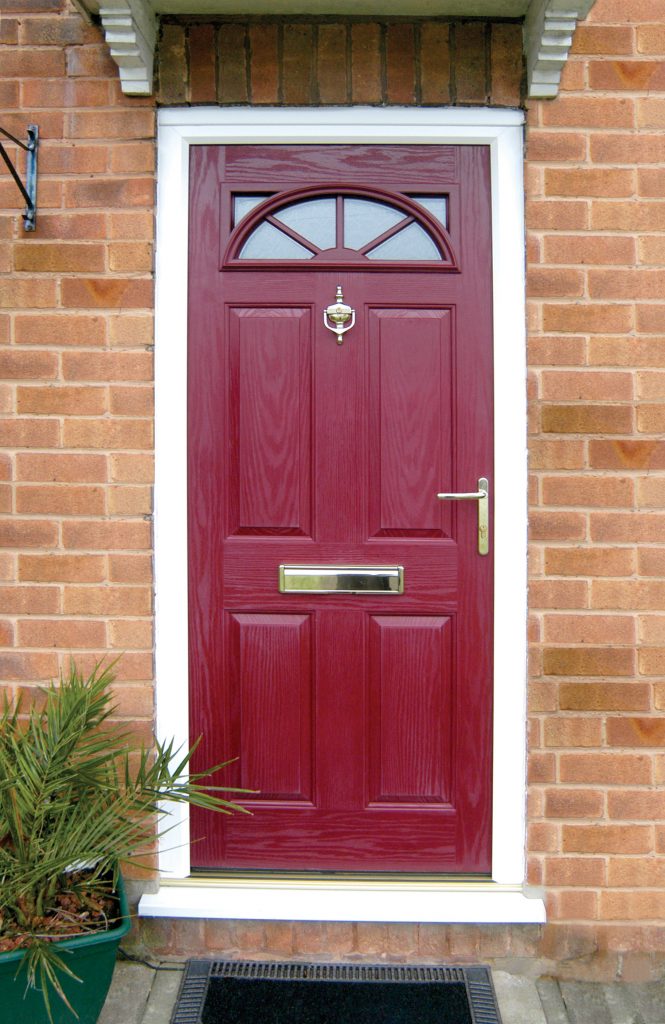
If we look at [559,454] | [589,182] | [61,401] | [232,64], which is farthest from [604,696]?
[232,64]

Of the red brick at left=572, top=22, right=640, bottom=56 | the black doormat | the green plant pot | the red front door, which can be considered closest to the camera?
the green plant pot

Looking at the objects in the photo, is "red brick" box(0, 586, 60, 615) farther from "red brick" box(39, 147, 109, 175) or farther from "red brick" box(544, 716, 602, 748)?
"red brick" box(544, 716, 602, 748)

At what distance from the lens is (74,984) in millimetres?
1942

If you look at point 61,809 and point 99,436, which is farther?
point 99,436

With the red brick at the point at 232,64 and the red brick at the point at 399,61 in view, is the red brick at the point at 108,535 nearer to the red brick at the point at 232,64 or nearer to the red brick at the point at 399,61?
the red brick at the point at 232,64

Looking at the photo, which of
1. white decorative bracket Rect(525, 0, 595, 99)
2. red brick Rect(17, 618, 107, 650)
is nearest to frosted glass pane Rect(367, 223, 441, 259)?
white decorative bracket Rect(525, 0, 595, 99)

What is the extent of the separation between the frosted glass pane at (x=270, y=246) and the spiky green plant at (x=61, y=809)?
135 centimetres

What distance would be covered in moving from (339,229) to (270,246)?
22cm

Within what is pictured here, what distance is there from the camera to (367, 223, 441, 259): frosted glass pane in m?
2.37

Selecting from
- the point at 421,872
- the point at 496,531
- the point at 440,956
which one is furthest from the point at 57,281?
the point at 440,956

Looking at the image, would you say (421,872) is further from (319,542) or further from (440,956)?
(319,542)

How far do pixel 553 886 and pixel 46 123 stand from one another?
280cm

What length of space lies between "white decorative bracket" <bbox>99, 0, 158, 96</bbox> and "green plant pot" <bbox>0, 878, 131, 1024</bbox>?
2395mm

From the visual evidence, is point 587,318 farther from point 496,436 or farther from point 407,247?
point 407,247
